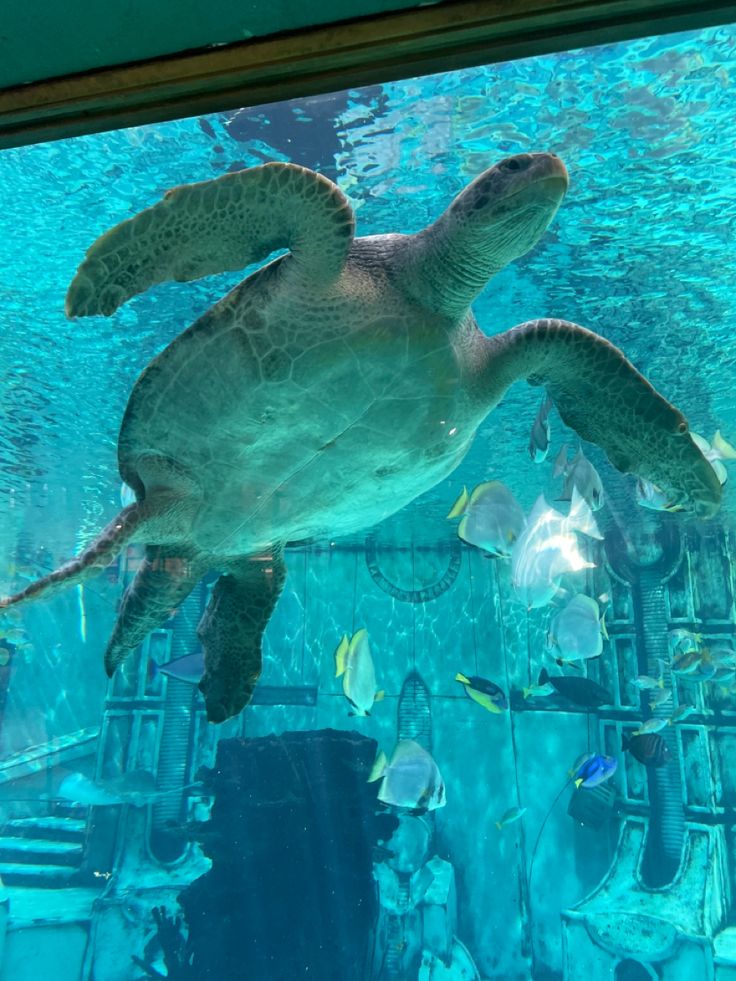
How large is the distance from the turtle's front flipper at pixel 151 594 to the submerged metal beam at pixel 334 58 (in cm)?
317

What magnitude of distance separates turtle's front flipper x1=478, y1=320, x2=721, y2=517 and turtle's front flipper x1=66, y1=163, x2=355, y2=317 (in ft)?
3.90

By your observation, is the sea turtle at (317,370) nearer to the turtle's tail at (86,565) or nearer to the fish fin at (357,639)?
the turtle's tail at (86,565)

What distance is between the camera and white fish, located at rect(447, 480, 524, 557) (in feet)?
17.2

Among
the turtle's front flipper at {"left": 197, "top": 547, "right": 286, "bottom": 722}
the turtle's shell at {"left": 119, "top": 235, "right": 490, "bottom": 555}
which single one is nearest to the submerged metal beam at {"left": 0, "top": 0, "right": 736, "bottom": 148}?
the turtle's shell at {"left": 119, "top": 235, "right": 490, "bottom": 555}

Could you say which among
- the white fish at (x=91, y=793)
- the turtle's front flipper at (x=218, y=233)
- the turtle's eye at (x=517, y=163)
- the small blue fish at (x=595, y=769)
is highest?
the turtle's eye at (x=517, y=163)

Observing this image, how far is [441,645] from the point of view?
14.3 metres

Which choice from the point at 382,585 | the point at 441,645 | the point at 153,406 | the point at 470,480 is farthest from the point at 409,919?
the point at 153,406

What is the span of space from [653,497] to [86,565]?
3.65 meters

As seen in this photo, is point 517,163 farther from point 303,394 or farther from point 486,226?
point 303,394

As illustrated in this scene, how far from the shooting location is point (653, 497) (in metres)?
4.50

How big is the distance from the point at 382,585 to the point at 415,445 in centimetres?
1131

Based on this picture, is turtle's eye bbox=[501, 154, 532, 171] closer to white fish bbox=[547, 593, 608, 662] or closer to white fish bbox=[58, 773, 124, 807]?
white fish bbox=[547, 593, 608, 662]

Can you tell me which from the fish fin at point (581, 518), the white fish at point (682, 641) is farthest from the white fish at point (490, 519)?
the white fish at point (682, 641)

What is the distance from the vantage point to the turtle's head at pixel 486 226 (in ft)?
8.80
